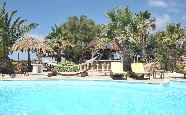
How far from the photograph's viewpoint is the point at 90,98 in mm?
17094

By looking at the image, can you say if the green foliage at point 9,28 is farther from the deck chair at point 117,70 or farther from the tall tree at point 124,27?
the deck chair at point 117,70

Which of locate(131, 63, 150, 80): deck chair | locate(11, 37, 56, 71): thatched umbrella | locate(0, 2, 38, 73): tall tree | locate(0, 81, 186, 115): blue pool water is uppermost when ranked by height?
locate(0, 2, 38, 73): tall tree

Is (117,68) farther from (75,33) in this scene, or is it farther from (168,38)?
(75,33)

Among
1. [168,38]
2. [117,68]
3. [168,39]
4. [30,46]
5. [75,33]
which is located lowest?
[117,68]

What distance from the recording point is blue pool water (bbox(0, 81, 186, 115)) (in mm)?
13438

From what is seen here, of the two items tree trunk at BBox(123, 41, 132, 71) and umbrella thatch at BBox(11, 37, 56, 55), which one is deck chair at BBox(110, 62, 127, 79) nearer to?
tree trunk at BBox(123, 41, 132, 71)

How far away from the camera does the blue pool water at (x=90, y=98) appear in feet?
44.1

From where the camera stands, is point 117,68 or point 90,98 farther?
point 117,68

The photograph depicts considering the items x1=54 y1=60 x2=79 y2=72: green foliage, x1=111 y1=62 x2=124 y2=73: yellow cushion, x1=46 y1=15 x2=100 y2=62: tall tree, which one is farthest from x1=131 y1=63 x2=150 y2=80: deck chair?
x1=46 y1=15 x2=100 y2=62: tall tree

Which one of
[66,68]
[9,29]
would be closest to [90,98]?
[66,68]

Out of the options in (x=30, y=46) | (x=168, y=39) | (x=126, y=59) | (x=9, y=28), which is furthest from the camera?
(x=168, y=39)

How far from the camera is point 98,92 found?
19.5 metres

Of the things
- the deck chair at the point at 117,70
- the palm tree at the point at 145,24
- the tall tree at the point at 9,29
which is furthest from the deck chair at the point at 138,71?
the palm tree at the point at 145,24

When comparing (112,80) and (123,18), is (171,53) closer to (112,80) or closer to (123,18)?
(123,18)
